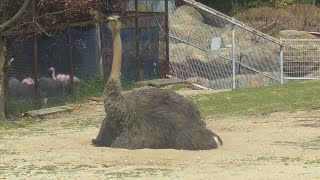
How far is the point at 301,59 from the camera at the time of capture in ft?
74.8

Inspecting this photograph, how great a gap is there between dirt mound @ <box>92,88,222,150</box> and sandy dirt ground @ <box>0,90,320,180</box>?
0.20 metres

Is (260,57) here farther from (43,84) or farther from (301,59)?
(43,84)

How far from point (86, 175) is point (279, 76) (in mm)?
14572

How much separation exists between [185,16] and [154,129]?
14.0 metres

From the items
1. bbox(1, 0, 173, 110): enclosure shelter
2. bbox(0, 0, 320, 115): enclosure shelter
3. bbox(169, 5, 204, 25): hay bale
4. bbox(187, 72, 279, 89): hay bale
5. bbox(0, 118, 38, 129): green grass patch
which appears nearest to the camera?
bbox(0, 118, 38, 129): green grass patch

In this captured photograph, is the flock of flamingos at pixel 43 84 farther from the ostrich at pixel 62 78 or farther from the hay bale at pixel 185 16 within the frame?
the hay bale at pixel 185 16

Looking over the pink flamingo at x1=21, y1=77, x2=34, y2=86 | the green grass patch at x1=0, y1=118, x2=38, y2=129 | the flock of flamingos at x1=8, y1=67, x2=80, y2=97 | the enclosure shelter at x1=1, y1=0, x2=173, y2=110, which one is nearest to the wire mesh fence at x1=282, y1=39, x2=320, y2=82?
the enclosure shelter at x1=1, y1=0, x2=173, y2=110

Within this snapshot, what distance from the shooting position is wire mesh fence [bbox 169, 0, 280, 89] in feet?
72.8

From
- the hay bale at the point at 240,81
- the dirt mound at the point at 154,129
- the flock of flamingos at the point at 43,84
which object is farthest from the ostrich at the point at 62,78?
the dirt mound at the point at 154,129

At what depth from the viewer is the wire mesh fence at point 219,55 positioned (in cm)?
2219

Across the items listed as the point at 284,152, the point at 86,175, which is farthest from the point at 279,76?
the point at 86,175

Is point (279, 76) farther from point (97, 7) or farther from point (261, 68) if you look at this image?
point (97, 7)

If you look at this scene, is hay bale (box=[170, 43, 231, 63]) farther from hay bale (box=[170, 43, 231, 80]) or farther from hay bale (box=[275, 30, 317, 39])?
hay bale (box=[275, 30, 317, 39])

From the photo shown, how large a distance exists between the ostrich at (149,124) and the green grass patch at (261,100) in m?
4.12
